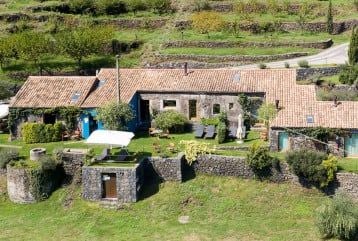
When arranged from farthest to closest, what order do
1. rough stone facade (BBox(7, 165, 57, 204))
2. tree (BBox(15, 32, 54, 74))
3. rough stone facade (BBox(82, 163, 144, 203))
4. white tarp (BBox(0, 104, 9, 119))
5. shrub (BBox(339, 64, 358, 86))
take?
tree (BBox(15, 32, 54, 74)) < shrub (BBox(339, 64, 358, 86)) < white tarp (BBox(0, 104, 9, 119)) < rough stone facade (BBox(7, 165, 57, 204)) < rough stone facade (BBox(82, 163, 144, 203))

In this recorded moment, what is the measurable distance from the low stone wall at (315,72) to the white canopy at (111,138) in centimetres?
2360

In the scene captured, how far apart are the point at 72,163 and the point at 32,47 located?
27755mm

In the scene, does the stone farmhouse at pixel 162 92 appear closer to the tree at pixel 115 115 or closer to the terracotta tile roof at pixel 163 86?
the terracotta tile roof at pixel 163 86

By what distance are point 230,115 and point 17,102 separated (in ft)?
46.9

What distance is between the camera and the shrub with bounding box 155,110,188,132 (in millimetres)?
46406

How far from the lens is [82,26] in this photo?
78188 millimetres

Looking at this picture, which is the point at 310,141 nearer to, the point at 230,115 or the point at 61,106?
the point at 230,115

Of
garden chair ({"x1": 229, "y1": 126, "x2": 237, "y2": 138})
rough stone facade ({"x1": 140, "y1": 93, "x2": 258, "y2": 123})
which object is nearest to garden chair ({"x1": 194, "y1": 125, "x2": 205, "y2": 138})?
rough stone facade ({"x1": 140, "y1": 93, "x2": 258, "y2": 123})

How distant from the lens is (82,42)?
67812 mm

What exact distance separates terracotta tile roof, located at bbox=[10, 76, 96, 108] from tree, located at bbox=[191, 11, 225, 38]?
2895 centimetres

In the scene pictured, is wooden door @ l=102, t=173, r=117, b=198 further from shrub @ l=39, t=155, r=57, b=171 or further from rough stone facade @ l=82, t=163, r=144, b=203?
shrub @ l=39, t=155, r=57, b=171

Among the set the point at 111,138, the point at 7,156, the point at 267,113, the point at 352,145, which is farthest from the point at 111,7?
the point at 352,145

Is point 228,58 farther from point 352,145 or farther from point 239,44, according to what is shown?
point 352,145

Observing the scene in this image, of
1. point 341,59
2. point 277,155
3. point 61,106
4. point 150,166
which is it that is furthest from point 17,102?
point 341,59
